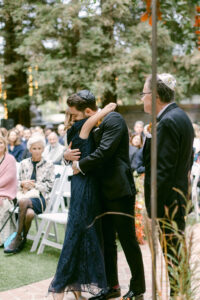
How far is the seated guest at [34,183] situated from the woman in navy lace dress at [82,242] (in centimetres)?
250

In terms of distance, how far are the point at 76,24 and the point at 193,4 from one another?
1541cm

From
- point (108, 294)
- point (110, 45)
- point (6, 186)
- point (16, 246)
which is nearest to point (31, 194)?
point (6, 186)

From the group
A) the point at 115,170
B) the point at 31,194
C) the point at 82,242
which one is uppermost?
the point at 115,170

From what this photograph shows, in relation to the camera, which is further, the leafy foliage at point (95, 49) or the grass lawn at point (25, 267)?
the leafy foliage at point (95, 49)

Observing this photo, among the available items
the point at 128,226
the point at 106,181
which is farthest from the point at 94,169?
the point at 128,226

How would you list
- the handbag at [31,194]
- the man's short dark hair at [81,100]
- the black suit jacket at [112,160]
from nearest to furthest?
1. the black suit jacket at [112,160]
2. the man's short dark hair at [81,100]
3. the handbag at [31,194]

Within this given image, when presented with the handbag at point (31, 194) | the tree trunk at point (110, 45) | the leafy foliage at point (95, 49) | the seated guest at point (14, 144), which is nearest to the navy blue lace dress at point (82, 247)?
the handbag at point (31, 194)

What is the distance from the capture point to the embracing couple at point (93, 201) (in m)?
4.02

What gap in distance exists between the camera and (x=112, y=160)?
13.3 ft

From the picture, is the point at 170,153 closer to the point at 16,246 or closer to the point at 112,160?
the point at 112,160

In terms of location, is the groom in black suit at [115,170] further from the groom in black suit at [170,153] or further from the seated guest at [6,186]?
the seated guest at [6,186]

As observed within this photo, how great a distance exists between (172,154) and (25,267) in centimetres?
316

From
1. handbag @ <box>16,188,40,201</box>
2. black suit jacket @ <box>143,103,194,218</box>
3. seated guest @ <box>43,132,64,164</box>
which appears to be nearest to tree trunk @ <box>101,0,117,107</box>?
seated guest @ <box>43,132,64,164</box>

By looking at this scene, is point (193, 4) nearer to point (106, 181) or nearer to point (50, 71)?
point (106, 181)
